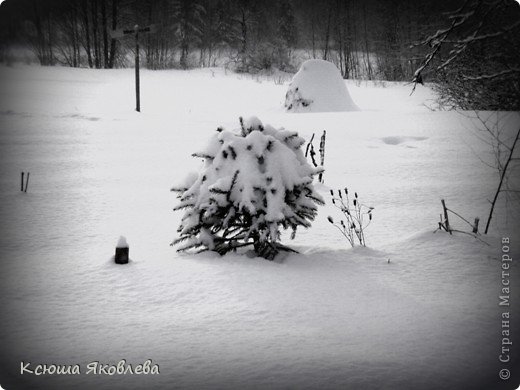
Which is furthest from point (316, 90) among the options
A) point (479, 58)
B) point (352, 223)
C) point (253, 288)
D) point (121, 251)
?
point (253, 288)

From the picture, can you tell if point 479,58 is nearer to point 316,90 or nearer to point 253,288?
point 253,288

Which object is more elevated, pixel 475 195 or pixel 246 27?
pixel 246 27

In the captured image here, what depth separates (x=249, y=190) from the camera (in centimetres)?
362

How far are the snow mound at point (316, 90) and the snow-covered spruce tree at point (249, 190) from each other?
9611mm

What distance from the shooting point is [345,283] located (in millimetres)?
3387

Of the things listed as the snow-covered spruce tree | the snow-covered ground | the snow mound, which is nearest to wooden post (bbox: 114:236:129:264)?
the snow-covered ground

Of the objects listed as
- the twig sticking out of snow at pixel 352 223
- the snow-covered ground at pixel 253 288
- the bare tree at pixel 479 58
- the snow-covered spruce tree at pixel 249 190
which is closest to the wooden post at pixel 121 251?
the snow-covered ground at pixel 253 288

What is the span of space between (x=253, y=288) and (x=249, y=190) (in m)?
0.86

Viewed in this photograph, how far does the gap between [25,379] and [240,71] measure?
25204mm

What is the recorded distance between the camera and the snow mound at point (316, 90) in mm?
13336

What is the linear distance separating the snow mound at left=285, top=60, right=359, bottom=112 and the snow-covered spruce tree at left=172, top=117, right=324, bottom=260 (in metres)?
9.61

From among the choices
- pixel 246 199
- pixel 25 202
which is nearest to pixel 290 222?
pixel 246 199

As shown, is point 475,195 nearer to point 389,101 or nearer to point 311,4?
point 389,101

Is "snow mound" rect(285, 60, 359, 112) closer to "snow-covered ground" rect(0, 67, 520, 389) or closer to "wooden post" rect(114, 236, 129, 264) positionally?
"snow-covered ground" rect(0, 67, 520, 389)
